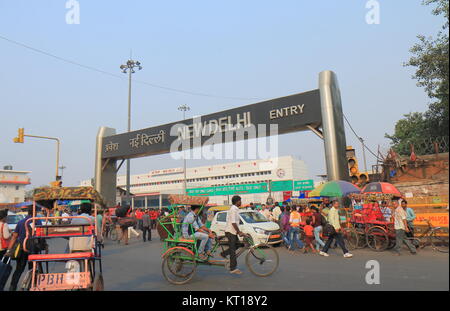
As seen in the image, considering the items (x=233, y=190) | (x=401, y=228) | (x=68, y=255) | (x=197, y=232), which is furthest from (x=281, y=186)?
(x=68, y=255)

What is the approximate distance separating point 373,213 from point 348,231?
1159mm

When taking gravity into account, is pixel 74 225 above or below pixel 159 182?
below

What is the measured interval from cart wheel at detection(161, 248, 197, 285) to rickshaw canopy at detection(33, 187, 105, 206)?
6.36 ft

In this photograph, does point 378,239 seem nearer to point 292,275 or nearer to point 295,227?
point 295,227

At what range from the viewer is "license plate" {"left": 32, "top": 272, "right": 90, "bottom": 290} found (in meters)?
5.34

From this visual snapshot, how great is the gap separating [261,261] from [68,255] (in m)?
3.92

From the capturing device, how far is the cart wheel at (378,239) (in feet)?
35.4

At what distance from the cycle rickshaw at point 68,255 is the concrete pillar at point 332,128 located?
10764 millimetres

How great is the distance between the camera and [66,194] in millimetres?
7105

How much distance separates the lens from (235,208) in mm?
7531

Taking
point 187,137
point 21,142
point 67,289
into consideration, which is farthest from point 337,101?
point 21,142

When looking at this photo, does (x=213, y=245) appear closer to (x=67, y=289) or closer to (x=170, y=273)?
(x=170, y=273)

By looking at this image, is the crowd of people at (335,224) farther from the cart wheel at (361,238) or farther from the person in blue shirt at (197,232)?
the person in blue shirt at (197,232)

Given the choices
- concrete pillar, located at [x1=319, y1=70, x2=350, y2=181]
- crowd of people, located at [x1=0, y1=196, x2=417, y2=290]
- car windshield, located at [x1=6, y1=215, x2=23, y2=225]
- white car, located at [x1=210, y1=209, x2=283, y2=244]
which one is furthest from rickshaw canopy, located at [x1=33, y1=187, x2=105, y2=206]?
car windshield, located at [x1=6, y1=215, x2=23, y2=225]
